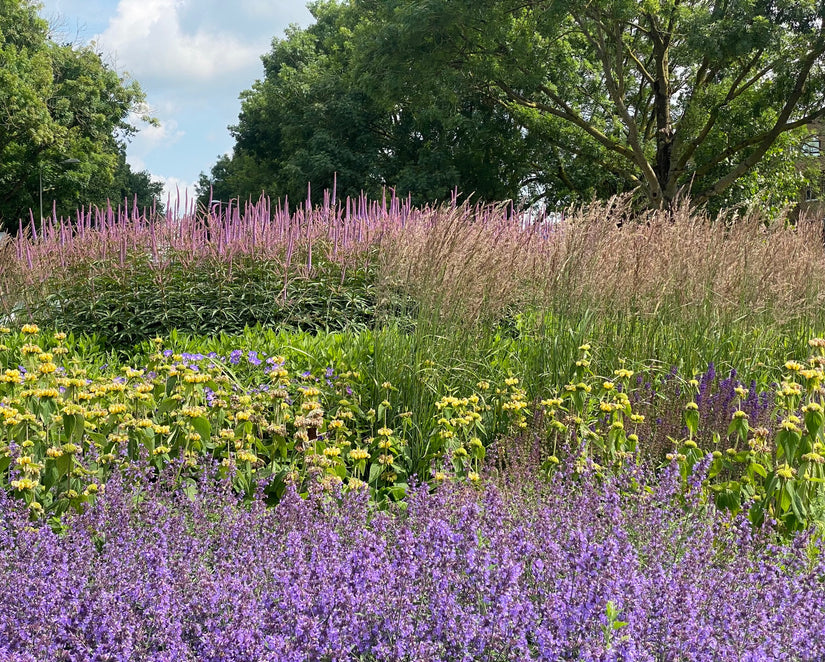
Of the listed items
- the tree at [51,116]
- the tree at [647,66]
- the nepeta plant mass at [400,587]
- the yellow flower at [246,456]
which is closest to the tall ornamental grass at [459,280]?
the yellow flower at [246,456]

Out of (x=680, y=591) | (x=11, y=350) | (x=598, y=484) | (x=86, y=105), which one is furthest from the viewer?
(x=86, y=105)

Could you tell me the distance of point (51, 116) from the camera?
3058 cm

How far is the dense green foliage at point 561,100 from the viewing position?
17.5 metres

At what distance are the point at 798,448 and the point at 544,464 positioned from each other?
113 centimetres

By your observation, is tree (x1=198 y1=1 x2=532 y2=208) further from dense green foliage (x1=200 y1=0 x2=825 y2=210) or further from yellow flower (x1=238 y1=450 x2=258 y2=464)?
yellow flower (x1=238 y1=450 x2=258 y2=464)

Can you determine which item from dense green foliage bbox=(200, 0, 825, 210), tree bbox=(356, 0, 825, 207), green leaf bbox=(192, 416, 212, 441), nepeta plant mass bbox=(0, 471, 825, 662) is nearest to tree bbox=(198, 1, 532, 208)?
dense green foliage bbox=(200, 0, 825, 210)

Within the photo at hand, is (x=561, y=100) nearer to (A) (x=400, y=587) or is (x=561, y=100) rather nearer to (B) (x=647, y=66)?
(B) (x=647, y=66)

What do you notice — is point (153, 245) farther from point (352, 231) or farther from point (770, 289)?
point (770, 289)

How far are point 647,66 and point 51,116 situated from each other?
74.6 feet

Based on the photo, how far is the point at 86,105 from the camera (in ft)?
105

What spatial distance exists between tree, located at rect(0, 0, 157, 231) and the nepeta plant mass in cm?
2726

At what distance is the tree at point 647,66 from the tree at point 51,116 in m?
13.9

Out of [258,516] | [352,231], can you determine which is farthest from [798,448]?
[352,231]

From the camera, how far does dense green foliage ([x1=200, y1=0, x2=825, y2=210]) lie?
17469 mm
